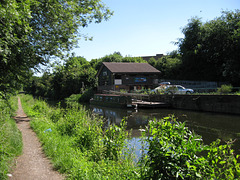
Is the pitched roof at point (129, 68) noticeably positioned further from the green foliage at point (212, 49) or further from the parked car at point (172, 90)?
the parked car at point (172, 90)

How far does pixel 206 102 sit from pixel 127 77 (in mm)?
24261

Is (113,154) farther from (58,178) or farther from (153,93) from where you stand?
(153,93)

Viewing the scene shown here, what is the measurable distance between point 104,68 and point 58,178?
45199mm

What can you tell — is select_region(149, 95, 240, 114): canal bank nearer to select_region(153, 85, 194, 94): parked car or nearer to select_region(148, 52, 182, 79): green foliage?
select_region(153, 85, 194, 94): parked car

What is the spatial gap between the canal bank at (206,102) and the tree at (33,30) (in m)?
15.3

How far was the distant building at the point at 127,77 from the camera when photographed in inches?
1786

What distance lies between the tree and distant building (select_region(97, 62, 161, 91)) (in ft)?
108

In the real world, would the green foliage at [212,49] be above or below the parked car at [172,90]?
above

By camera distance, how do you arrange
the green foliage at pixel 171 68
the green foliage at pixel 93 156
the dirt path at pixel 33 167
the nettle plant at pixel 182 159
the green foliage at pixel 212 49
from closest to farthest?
the nettle plant at pixel 182 159 → the green foliage at pixel 93 156 → the dirt path at pixel 33 167 → the green foliage at pixel 212 49 → the green foliage at pixel 171 68

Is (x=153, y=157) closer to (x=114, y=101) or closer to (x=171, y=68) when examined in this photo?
(x=114, y=101)

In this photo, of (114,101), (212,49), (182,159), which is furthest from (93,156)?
(212,49)

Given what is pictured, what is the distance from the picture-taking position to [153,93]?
33.5 m

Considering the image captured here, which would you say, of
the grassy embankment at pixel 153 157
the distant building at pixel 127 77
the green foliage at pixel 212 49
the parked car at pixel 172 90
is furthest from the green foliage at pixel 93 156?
the distant building at pixel 127 77

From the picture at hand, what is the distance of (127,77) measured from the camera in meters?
45.9
